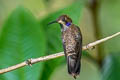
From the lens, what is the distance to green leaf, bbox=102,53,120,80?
2312mm

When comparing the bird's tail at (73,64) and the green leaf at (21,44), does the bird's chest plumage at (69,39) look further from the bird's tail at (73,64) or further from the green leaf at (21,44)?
the green leaf at (21,44)

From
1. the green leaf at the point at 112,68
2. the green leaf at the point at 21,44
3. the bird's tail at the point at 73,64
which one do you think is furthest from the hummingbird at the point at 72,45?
the green leaf at the point at 112,68

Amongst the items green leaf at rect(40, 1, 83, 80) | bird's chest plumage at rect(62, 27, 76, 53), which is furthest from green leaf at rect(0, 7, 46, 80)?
bird's chest plumage at rect(62, 27, 76, 53)

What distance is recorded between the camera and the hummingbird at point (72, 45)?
182 cm

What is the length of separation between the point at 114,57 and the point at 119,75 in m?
0.15

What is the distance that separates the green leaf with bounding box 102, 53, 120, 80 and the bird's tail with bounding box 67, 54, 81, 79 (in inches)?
20.6

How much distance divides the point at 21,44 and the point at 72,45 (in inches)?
22.1

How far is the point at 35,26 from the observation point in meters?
2.38

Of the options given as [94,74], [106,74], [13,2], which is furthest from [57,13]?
[13,2]

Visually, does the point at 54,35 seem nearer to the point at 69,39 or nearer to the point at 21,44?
the point at 21,44

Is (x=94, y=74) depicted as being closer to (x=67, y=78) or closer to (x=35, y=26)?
(x=67, y=78)

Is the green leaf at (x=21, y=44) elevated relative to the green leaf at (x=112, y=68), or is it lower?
elevated

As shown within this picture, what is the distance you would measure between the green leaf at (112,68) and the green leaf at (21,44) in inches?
16.0

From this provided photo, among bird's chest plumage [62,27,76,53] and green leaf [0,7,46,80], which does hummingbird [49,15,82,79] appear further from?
green leaf [0,7,46,80]
